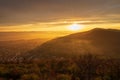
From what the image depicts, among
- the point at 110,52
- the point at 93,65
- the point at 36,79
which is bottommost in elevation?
the point at 36,79

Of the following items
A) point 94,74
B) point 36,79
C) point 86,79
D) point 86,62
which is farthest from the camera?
point 86,62

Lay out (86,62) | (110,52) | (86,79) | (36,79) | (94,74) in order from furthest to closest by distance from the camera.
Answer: (110,52) → (86,62) → (94,74) → (86,79) → (36,79)

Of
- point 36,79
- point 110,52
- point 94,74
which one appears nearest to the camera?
point 36,79

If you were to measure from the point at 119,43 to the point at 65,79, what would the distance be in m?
165

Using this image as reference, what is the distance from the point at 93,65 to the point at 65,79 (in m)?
9.69

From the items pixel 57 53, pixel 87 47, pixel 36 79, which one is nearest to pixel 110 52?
pixel 87 47

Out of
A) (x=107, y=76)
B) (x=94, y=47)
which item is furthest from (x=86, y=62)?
(x=94, y=47)

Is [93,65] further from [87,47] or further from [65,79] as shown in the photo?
[87,47]

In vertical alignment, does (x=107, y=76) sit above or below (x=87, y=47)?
below

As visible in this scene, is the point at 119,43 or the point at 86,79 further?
the point at 119,43

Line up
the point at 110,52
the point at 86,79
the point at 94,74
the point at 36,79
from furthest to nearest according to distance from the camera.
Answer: the point at 110,52 < the point at 94,74 < the point at 86,79 < the point at 36,79

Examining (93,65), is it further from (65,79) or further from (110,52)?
(110,52)

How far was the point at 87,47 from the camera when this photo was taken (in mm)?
187500

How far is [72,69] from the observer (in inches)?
1940
